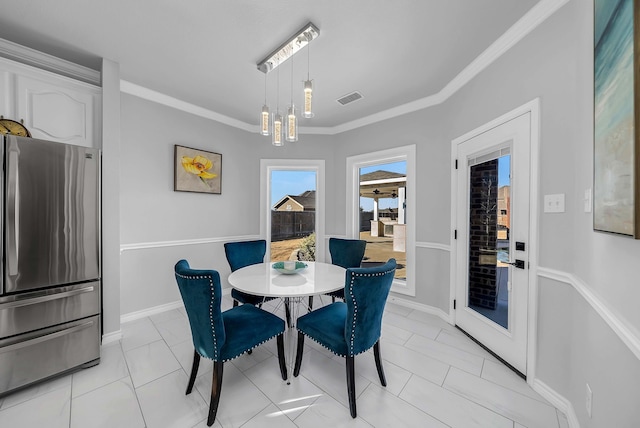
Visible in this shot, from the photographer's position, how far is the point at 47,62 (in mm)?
2217

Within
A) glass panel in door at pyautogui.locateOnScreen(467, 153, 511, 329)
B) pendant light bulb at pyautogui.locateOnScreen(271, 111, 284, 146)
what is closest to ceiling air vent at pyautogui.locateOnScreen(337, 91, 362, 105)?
pendant light bulb at pyautogui.locateOnScreen(271, 111, 284, 146)

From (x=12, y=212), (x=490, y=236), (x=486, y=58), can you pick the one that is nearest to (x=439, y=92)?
(x=486, y=58)

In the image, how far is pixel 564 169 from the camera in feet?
5.11

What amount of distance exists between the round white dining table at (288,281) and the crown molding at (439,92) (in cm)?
227

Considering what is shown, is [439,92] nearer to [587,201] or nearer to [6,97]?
[587,201]

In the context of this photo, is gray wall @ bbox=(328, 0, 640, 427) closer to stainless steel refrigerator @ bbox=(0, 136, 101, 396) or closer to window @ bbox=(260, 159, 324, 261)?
window @ bbox=(260, 159, 324, 261)

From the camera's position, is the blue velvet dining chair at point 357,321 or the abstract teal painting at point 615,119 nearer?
the abstract teal painting at point 615,119

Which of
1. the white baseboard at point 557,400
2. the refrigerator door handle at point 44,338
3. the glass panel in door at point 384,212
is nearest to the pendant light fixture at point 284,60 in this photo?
the glass panel in door at point 384,212

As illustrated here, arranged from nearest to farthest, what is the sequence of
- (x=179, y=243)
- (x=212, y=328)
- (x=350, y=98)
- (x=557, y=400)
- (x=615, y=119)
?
(x=615, y=119), (x=212, y=328), (x=557, y=400), (x=350, y=98), (x=179, y=243)

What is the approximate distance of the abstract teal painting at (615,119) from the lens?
0.74 meters

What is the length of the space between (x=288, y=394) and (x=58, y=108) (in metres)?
3.10

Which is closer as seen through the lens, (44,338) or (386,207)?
(44,338)

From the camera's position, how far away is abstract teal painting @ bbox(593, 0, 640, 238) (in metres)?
0.74

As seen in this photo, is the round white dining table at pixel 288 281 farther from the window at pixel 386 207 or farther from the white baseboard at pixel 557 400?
the white baseboard at pixel 557 400
